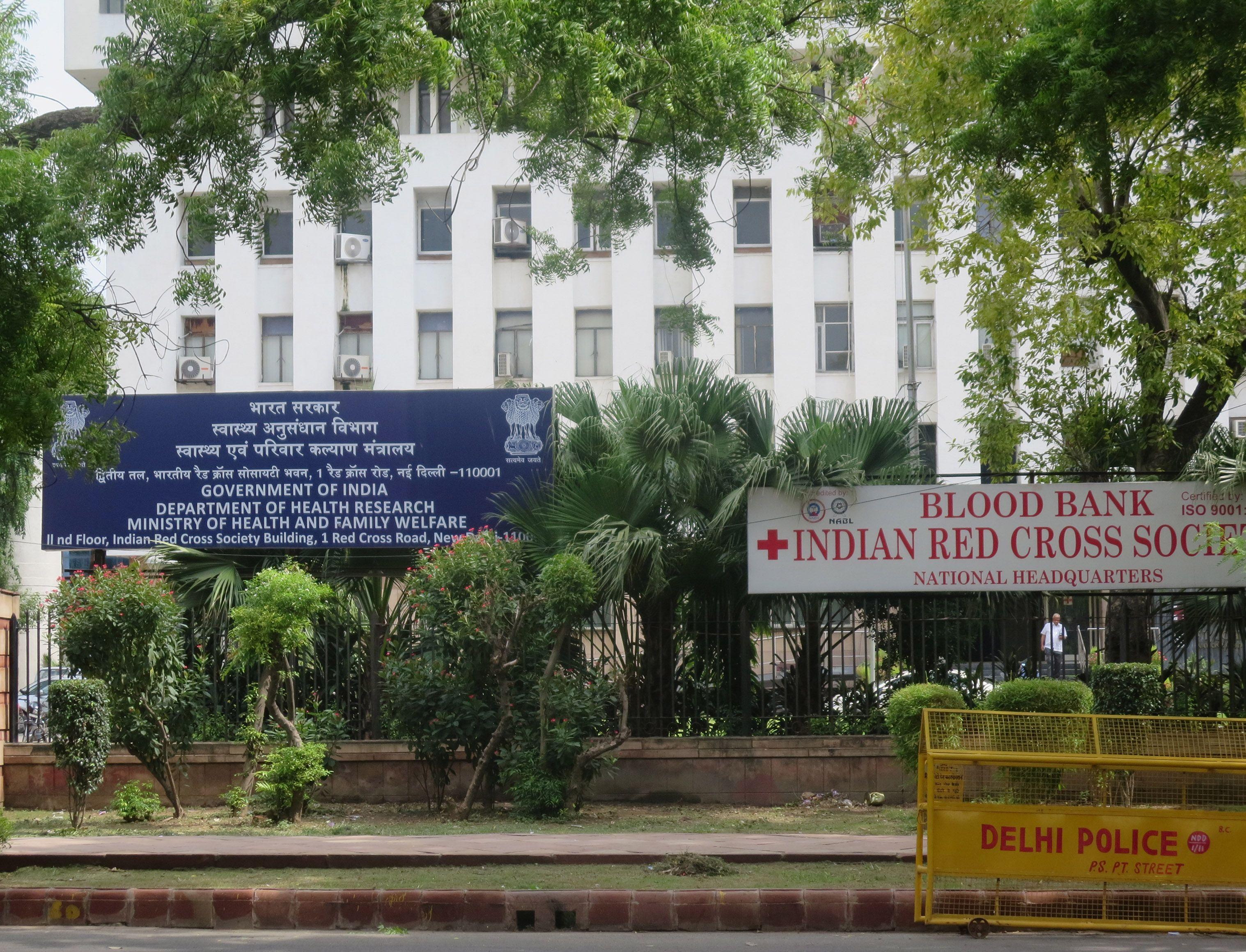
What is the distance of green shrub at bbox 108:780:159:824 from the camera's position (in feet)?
39.3

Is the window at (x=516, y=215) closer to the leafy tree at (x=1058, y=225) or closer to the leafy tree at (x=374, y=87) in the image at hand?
the leafy tree at (x=1058, y=225)

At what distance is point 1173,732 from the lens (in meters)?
8.01

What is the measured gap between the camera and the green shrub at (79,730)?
37.3ft

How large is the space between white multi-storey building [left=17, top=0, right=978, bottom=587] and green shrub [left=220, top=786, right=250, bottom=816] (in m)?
18.9

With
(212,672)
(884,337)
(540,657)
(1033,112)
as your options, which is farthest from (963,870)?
(884,337)

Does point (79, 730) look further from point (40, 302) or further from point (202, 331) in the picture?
point (202, 331)

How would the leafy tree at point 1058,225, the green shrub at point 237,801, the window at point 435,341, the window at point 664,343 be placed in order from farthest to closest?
1. the window at point 435,341
2. the window at point 664,343
3. the green shrub at point 237,801
4. the leafy tree at point 1058,225

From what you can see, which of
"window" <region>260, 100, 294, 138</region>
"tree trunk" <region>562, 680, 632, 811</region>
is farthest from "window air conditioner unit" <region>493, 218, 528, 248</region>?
"window" <region>260, 100, 294, 138</region>

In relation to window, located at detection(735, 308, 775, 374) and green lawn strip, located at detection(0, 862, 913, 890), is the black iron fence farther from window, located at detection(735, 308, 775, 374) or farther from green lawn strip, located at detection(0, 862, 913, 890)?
window, located at detection(735, 308, 775, 374)

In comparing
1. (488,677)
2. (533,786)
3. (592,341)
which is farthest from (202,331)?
→ (533,786)

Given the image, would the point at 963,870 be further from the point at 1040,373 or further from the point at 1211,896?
the point at 1040,373

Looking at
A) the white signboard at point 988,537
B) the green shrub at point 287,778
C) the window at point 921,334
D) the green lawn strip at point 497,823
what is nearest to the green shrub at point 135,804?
the green lawn strip at point 497,823

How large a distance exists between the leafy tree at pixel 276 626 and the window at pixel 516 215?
1923cm

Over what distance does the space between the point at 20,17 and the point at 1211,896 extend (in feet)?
33.0
